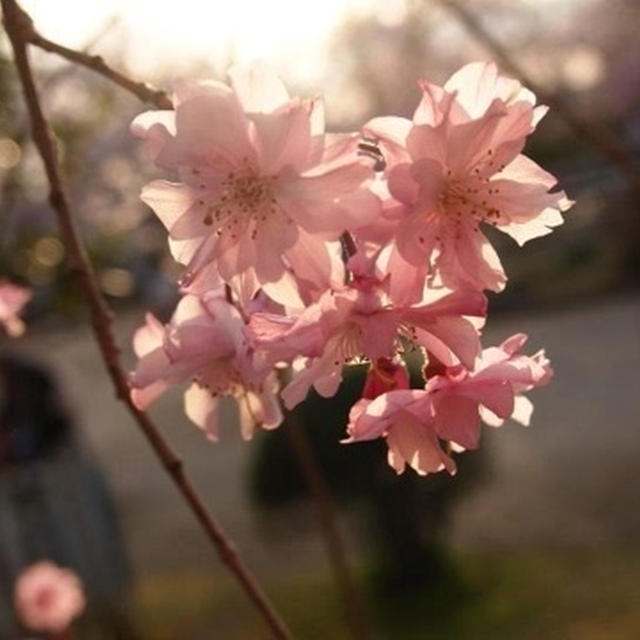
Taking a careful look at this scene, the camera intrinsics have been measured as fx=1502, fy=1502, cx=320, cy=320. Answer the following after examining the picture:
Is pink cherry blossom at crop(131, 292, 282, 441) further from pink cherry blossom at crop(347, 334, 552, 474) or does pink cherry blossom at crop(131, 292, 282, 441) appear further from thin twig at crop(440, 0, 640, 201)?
thin twig at crop(440, 0, 640, 201)

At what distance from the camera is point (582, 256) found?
10602 millimetres

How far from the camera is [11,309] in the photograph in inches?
46.1

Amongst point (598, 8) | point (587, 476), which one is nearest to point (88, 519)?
point (587, 476)

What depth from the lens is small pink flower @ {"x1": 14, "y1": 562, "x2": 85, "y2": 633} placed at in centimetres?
254

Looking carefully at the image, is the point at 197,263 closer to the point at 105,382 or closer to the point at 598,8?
the point at 105,382

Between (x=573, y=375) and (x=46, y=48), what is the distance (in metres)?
7.24

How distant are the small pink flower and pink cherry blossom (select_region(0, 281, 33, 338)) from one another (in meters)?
1.37

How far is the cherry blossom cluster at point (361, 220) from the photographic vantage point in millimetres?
632

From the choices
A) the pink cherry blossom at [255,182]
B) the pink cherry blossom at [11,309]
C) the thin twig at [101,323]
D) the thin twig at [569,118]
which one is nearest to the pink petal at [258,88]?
the pink cherry blossom at [255,182]

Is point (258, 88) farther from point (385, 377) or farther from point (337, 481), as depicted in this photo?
point (337, 481)

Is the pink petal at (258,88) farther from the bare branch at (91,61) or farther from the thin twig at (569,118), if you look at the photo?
the thin twig at (569,118)

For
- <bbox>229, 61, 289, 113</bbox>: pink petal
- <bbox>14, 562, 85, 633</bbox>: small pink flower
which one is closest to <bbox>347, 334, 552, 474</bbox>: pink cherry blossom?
<bbox>229, 61, 289, 113</bbox>: pink petal

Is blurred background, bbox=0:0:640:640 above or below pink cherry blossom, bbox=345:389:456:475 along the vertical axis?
above

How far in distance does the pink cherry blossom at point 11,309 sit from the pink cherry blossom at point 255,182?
0.47 metres
